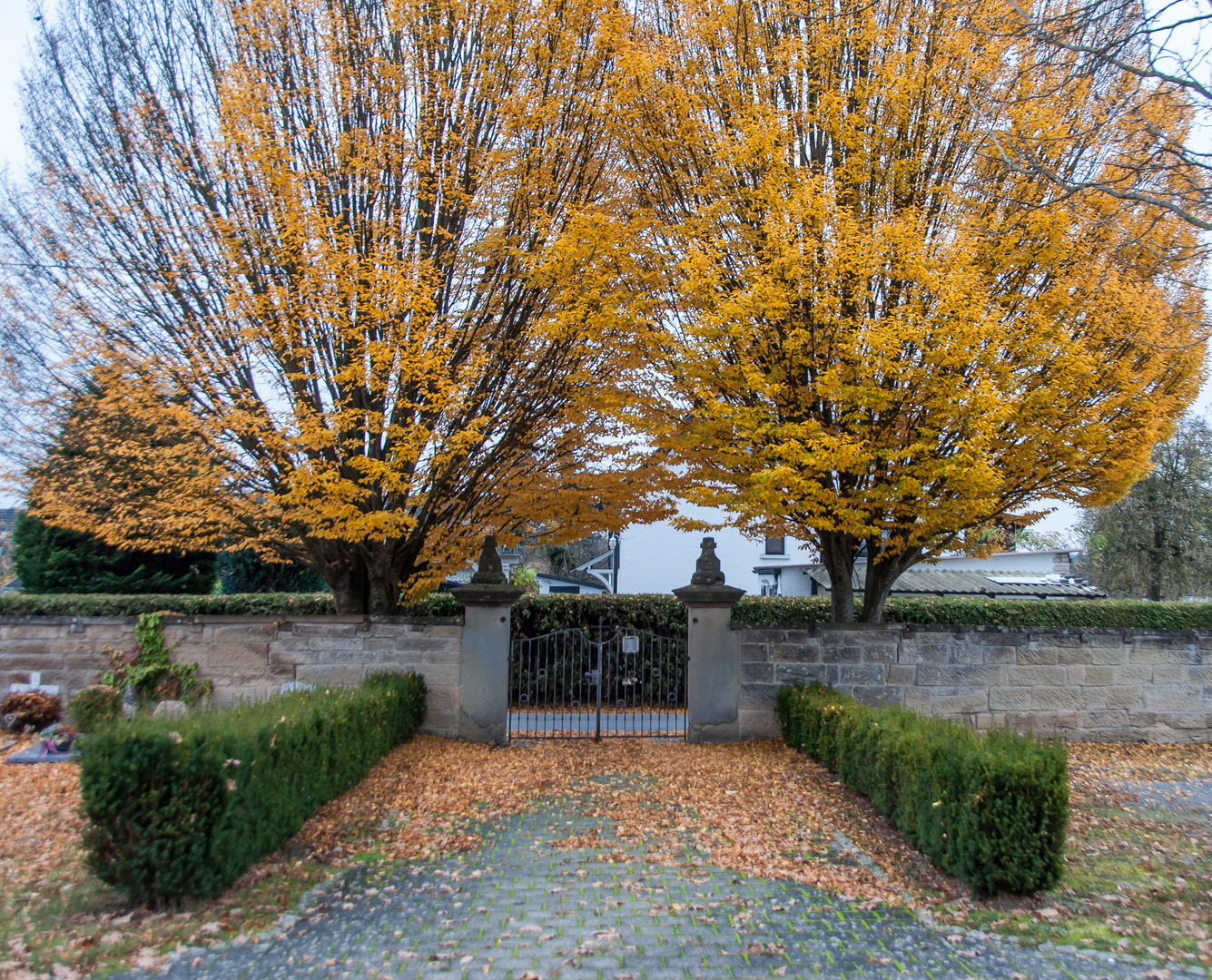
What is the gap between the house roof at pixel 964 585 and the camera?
62.7ft

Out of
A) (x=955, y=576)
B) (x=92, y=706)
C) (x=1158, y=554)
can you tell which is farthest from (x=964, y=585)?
(x=92, y=706)

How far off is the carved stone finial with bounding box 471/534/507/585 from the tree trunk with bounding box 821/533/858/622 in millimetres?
4152

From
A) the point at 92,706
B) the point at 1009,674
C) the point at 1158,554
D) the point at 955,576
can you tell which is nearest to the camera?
the point at 92,706

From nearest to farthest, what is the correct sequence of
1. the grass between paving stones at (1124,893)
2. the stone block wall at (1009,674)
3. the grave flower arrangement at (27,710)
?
the grass between paving stones at (1124,893) → the stone block wall at (1009,674) → the grave flower arrangement at (27,710)

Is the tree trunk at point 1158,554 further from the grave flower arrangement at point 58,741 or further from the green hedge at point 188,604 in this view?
the grave flower arrangement at point 58,741

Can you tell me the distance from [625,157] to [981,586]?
1528cm

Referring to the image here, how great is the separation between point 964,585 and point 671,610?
9999 millimetres

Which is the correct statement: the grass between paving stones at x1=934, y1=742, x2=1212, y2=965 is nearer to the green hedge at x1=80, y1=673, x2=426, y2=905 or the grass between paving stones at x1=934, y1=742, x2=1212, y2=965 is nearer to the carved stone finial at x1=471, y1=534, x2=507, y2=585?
the green hedge at x1=80, y1=673, x2=426, y2=905

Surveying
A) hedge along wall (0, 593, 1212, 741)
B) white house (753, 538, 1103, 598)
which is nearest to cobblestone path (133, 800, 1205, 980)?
hedge along wall (0, 593, 1212, 741)

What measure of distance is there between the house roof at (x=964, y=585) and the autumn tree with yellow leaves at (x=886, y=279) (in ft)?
33.1

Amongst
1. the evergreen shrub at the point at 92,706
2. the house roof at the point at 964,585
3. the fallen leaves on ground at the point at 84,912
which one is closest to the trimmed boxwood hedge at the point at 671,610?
the evergreen shrub at the point at 92,706

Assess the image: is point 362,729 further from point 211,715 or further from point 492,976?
point 492,976

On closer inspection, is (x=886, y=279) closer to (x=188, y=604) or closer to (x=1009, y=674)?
(x=1009, y=674)

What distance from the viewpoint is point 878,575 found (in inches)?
400
